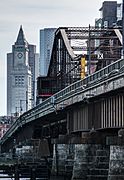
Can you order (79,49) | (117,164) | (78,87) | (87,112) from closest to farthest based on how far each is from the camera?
(117,164), (87,112), (78,87), (79,49)

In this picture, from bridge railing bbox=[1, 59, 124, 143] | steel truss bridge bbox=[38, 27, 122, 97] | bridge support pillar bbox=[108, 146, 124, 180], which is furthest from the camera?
steel truss bridge bbox=[38, 27, 122, 97]

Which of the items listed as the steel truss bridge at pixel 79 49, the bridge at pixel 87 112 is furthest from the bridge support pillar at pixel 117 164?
the steel truss bridge at pixel 79 49

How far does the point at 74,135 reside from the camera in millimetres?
81000

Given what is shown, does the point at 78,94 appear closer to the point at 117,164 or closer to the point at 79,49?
the point at 117,164

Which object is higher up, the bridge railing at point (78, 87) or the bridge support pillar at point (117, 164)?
the bridge railing at point (78, 87)

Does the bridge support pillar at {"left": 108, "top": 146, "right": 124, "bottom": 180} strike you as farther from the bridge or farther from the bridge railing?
the bridge railing

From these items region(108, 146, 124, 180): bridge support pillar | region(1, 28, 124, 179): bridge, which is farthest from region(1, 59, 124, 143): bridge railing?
region(108, 146, 124, 180): bridge support pillar

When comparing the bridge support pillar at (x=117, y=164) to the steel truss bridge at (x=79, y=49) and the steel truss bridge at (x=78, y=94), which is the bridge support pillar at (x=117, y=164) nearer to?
the steel truss bridge at (x=78, y=94)

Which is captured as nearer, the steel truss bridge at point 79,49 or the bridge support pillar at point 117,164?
the bridge support pillar at point 117,164

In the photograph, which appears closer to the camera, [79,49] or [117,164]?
[117,164]

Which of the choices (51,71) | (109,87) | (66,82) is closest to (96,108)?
(109,87)

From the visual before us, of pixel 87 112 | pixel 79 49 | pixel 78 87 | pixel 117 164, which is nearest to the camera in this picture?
pixel 117 164

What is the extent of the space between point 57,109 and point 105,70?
25062 millimetres

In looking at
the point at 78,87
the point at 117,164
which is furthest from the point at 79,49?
the point at 117,164
